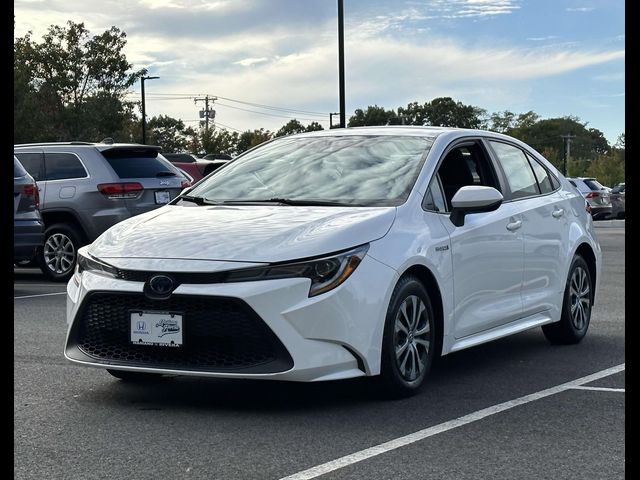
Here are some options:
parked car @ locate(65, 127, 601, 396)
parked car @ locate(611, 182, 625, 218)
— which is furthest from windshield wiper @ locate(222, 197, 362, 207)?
parked car @ locate(611, 182, 625, 218)

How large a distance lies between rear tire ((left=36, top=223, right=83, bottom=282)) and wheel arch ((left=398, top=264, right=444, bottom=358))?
8.57 meters

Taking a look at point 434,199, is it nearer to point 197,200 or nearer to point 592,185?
point 197,200

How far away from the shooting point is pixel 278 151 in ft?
24.5

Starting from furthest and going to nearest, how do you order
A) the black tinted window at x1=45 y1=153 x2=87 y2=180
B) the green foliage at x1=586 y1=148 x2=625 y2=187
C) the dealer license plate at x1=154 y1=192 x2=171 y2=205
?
the green foliage at x1=586 y1=148 x2=625 y2=187
the dealer license plate at x1=154 y1=192 x2=171 y2=205
the black tinted window at x1=45 y1=153 x2=87 y2=180

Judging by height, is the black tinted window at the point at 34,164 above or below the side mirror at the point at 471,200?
above

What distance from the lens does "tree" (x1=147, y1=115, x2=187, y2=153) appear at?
104113mm

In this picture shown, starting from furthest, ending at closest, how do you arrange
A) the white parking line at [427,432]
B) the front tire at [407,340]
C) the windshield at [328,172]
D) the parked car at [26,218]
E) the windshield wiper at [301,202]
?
the parked car at [26,218] < the windshield at [328,172] < the windshield wiper at [301,202] < the front tire at [407,340] < the white parking line at [427,432]

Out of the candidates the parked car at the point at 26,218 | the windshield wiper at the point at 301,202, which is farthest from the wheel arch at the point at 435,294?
the parked car at the point at 26,218

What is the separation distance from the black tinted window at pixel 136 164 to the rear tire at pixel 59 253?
3.29 feet

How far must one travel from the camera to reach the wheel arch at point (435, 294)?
6336mm

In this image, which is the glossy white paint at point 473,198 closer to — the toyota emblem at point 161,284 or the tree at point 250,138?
the toyota emblem at point 161,284

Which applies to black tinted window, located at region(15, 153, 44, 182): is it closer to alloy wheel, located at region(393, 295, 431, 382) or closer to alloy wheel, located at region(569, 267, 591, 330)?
alloy wheel, located at region(569, 267, 591, 330)

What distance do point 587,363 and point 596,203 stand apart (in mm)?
32416

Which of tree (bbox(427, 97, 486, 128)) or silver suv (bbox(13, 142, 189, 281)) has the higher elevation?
tree (bbox(427, 97, 486, 128))
